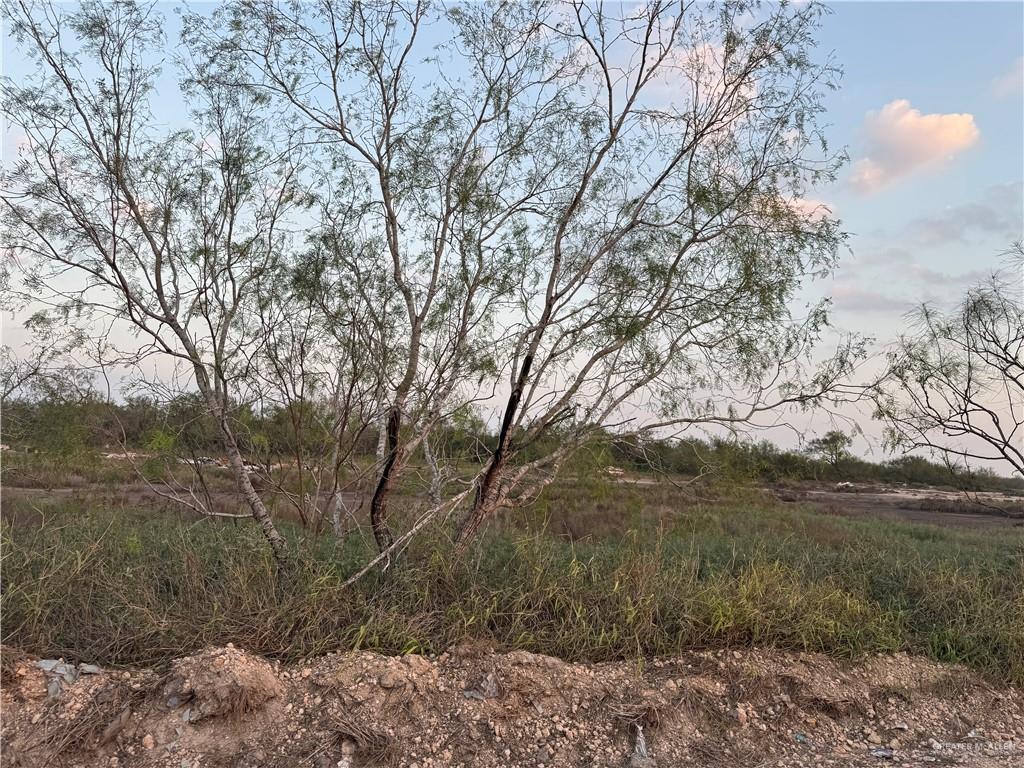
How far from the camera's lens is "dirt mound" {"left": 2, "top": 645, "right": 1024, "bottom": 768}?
349cm

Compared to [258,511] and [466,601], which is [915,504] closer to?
[466,601]

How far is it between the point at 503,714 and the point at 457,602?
0.91 metres

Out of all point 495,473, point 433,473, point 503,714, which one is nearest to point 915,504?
point 433,473

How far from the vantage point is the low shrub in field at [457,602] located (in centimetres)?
411

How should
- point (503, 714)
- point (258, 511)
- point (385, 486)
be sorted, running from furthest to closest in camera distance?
point (385, 486) < point (258, 511) < point (503, 714)

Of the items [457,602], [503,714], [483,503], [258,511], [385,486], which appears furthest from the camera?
[483,503]

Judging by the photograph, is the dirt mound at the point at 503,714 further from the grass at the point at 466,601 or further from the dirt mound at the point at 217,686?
the grass at the point at 466,601

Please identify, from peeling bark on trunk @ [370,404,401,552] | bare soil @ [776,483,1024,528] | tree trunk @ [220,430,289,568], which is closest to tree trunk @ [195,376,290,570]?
tree trunk @ [220,430,289,568]

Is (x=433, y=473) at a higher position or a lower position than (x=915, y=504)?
higher

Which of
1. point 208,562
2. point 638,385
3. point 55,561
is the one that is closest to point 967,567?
point 638,385

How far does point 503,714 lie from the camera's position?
3.91 metres

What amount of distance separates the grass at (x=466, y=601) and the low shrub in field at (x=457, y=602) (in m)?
0.01

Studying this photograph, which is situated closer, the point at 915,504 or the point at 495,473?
the point at 495,473

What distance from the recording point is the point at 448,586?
4.89 metres
